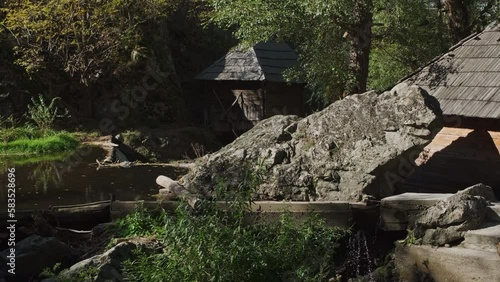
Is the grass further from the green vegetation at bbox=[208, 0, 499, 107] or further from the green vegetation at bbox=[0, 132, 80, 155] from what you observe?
the green vegetation at bbox=[208, 0, 499, 107]

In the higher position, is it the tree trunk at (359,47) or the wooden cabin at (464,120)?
the tree trunk at (359,47)

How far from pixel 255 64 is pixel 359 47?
7.65 metres

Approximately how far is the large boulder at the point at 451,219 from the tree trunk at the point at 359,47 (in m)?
7.05

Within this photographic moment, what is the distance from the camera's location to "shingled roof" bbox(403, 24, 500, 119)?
32.6 feet

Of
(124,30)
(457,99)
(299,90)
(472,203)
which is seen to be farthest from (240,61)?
(472,203)

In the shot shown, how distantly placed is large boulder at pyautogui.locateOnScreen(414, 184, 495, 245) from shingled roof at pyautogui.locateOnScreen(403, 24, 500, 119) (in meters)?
2.31

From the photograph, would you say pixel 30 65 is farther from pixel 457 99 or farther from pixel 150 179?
pixel 457 99

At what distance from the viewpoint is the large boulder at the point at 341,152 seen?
8781 millimetres

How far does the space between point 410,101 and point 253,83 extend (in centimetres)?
1381

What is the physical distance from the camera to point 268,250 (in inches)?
270

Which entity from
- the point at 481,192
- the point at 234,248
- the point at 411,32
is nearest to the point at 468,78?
the point at 481,192

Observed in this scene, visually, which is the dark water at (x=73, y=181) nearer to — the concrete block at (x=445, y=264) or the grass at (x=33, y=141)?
the grass at (x=33, y=141)

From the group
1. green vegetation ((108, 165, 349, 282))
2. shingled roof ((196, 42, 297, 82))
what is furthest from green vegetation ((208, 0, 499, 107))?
green vegetation ((108, 165, 349, 282))

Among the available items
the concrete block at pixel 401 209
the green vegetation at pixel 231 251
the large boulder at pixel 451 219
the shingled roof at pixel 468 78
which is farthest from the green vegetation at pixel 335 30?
the green vegetation at pixel 231 251
